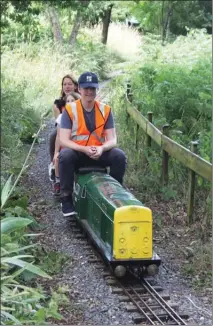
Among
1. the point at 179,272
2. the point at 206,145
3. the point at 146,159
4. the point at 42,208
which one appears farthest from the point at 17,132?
the point at 179,272

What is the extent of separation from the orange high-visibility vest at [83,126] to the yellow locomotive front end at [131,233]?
5.37ft

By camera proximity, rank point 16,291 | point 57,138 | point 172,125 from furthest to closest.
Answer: point 172,125 < point 57,138 < point 16,291

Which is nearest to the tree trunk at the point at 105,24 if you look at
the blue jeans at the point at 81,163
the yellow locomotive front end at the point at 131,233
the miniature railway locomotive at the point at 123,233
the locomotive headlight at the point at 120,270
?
the blue jeans at the point at 81,163

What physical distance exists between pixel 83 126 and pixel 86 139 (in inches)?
5.7

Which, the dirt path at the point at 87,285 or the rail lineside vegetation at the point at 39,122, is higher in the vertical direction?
the rail lineside vegetation at the point at 39,122

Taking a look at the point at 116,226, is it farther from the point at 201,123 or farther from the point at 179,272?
the point at 201,123

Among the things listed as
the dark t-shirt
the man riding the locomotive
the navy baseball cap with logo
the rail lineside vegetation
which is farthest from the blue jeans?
the navy baseball cap with logo

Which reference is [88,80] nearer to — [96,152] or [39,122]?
[96,152]

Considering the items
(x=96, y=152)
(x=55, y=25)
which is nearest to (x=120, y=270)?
(x=96, y=152)

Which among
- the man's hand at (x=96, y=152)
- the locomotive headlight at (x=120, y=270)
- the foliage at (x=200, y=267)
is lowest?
the foliage at (x=200, y=267)

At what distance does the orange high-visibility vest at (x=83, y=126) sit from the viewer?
7711 millimetres

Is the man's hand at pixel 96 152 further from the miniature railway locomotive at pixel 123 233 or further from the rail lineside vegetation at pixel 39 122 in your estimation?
the rail lineside vegetation at pixel 39 122

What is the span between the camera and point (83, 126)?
773 cm

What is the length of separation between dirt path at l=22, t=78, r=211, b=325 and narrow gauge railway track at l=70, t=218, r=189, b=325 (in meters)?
0.07
